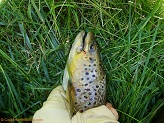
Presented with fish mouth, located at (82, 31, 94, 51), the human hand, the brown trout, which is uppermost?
fish mouth, located at (82, 31, 94, 51)

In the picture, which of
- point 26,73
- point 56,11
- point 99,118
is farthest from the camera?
point 56,11

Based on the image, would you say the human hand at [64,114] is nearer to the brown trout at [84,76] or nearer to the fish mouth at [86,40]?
the brown trout at [84,76]

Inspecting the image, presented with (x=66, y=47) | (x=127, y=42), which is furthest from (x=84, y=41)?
(x=127, y=42)

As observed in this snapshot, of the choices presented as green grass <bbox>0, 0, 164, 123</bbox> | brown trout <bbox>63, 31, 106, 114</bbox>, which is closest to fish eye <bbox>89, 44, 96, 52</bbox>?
brown trout <bbox>63, 31, 106, 114</bbox>

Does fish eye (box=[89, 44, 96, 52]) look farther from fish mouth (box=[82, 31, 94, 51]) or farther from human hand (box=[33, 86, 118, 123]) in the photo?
human hand (box=[33, 86, 118, 123])

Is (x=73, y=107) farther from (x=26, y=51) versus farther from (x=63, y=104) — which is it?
(x=26, y=51)

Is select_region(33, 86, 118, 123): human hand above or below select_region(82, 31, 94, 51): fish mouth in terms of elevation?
below

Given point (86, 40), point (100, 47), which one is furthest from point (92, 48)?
point (100, 47)
